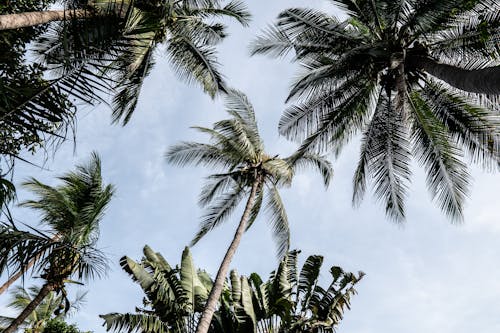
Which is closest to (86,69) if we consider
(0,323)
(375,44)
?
(375,44)

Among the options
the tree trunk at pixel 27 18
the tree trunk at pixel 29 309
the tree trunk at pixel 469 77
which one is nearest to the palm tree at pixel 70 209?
the tree trunk at pixel 29 309

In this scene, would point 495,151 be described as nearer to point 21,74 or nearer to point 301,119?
point 301,119

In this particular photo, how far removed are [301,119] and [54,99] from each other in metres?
8.94

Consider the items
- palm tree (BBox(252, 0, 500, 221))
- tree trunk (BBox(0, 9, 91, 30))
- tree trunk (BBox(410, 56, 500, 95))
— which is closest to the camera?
tree trunk (BBox(0, 9, 91, 30))

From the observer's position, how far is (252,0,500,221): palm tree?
9.35 m

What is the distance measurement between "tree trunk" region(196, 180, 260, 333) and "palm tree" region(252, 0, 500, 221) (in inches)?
101

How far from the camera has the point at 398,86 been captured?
9.65 meters

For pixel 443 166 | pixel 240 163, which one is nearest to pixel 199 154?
pixel 240 163

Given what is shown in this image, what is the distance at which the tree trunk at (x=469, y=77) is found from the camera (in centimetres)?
683

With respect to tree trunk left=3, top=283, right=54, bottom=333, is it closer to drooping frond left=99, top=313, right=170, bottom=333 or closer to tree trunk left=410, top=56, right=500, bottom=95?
drooping frond left=99, top=313, right=170, bottom=333

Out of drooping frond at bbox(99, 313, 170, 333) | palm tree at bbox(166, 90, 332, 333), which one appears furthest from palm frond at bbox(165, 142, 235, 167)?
drooping frond at bbox(99, 313, 170, 333)

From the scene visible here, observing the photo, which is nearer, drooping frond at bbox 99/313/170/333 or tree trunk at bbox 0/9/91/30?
tree trunk at bbox 0/9/91/30

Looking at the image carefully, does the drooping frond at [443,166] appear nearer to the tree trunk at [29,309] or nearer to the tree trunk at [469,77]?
the tree trunk at [469,77]

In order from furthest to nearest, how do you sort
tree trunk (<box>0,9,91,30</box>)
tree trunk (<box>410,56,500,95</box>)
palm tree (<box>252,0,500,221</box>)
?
palm tree (<box>252,0,500,221</box>) < tree trunk (<box>410,56,500,95</box>) < tree trunk (<box>0,9,91,30</box>)
